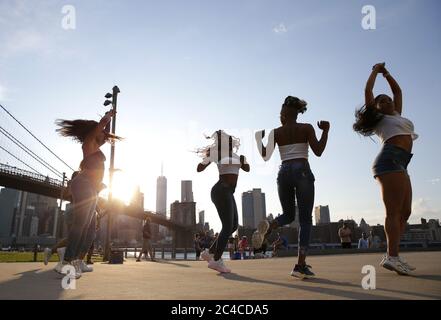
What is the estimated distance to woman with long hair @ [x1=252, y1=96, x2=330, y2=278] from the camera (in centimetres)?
372

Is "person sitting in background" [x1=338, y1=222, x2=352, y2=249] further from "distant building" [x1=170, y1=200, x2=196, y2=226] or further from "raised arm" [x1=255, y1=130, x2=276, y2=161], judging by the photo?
"distant building" [x1=170, y1=200, x2=196, y2=226]

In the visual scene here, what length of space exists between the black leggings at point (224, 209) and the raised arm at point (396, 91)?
2358mm

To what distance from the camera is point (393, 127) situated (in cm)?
382

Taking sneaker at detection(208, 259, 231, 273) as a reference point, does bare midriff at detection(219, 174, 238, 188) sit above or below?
above

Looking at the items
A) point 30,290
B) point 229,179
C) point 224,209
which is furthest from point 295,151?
point 30,290

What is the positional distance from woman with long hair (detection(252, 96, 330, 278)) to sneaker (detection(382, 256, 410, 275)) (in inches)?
30.7

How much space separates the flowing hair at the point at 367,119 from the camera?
3.90 metres

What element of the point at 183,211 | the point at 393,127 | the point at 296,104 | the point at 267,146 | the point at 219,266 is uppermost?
the point at 183,211

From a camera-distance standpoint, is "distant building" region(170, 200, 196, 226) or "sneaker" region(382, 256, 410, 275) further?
"distant building" region(170, 200, 196, 226)

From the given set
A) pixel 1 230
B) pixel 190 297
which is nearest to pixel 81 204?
pixel 190 297

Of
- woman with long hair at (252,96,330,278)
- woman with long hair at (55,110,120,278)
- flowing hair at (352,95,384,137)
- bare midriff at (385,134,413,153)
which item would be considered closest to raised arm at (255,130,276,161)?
woman with long hair at (252,96,330,278)

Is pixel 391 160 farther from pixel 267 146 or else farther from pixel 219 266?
pixel 219 266

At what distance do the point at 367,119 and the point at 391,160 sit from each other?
0.54 metres

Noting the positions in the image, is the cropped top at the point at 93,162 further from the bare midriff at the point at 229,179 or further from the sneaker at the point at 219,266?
the sneaker at the point at 219,266
